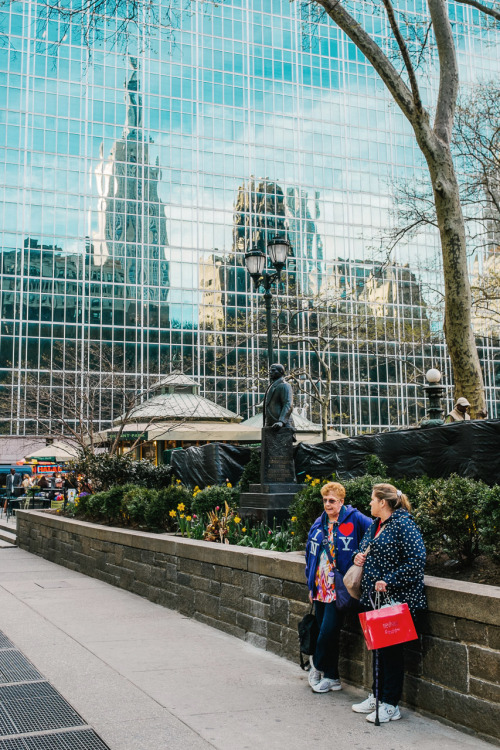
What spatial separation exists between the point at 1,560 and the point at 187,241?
5012 cm

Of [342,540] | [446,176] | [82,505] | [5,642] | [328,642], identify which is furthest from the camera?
[82,505]

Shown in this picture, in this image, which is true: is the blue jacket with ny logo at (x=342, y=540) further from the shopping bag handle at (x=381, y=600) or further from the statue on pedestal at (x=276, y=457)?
the statue on pedestal at (x=276, y=457)

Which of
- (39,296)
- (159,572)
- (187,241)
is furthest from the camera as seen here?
(187,241)

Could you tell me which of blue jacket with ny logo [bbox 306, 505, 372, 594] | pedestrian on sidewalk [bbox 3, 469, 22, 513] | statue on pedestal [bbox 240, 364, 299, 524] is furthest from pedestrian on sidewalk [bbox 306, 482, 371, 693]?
pedestrian on sidewalk [bbox 3, 469, 22, 513]

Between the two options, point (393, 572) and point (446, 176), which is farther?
point (446, 176)

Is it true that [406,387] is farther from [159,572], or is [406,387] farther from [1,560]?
[159,572]

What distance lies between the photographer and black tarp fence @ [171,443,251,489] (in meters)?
15.5

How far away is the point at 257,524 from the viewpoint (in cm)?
1128

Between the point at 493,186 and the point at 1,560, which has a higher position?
the point at 493,186

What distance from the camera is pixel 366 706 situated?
550cm

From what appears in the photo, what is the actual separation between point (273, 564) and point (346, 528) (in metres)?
1.53

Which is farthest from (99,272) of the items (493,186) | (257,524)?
(257,524)

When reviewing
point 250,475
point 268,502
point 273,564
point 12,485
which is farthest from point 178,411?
point 273,564

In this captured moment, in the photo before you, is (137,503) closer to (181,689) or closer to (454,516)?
(181,689)
